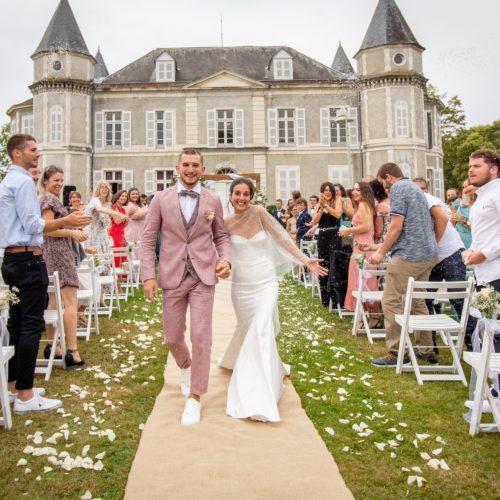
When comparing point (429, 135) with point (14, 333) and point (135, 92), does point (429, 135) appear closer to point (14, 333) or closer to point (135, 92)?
point (135, 92)

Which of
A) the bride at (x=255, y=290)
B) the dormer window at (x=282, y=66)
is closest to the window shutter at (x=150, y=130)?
the dormer window at (x=282, y=66)

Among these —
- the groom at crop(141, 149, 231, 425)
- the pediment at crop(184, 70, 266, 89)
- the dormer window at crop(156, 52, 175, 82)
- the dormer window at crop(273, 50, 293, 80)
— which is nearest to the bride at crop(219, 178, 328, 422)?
the groom at crop(141, 149, 231, 425)

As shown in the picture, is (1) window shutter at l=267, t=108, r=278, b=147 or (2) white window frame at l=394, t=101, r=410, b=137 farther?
(1) window shutter at l=267, t=108, r=278, b=147

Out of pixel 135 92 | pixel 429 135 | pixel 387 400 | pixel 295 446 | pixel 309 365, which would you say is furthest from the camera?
pixel 429 135

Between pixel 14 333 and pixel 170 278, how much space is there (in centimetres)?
153

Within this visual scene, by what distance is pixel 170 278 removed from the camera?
4199 millimetres

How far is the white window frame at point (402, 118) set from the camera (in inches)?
1032

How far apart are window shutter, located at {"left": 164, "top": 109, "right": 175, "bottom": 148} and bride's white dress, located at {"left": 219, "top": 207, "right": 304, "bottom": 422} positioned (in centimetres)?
2344

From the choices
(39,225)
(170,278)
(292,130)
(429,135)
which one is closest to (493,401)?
(170,278)

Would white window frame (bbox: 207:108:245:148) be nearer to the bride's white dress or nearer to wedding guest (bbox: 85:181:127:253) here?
wedding guest (bbox: 85:181:127:253)

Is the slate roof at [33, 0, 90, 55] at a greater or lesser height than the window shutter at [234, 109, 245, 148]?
greater

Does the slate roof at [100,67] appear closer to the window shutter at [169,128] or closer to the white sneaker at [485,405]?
the window shutter at [169,128]

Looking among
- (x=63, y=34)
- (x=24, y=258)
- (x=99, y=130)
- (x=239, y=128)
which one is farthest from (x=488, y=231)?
(x=63, y=34)

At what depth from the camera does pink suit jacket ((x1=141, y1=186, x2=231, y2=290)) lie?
165 inches
